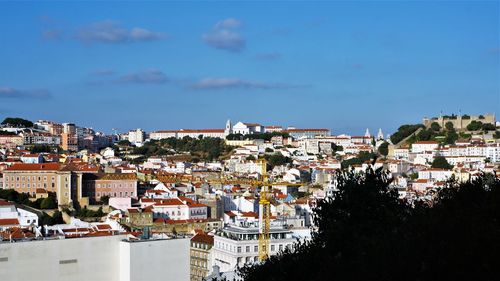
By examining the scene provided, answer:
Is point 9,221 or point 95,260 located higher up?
point 95,260

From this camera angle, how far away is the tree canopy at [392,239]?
709cm

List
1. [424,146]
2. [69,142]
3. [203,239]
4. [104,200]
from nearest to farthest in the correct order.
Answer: [203,239] < [104,200] < [424,146] < [69,142]

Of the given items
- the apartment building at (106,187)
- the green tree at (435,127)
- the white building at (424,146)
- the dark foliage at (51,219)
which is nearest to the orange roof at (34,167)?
the apartment building at (106,187)

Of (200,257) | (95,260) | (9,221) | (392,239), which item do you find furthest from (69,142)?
(392,239)

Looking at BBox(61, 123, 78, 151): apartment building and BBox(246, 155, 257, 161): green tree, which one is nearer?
BBox(246, 155, 257, 161): green tree

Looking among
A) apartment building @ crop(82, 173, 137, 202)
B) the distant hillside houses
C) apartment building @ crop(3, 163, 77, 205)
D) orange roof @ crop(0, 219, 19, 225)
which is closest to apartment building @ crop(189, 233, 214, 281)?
orange roof @ crop(0, 219, 19, 225)

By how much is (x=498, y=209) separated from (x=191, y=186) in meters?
34.9

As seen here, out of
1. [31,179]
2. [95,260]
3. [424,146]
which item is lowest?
[95,260]

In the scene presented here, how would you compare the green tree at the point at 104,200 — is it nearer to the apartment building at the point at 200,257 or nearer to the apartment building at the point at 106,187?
the apartment building at the point at 106,187

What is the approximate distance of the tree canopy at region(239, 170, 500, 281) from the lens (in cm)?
709

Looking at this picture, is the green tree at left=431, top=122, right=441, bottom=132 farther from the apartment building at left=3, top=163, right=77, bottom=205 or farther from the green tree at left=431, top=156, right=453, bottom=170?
the apartment building at left=3, top=163, right=77, bottom=205

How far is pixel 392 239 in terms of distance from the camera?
27.3ft

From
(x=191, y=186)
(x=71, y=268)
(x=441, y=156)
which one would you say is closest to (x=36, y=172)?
(x=191, y=186)

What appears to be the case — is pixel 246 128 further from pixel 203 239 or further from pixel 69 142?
pixel 203 239
